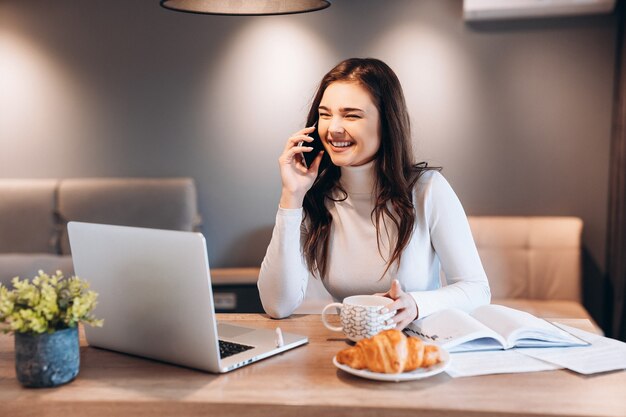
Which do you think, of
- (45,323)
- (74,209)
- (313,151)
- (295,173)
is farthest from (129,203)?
(45,323)

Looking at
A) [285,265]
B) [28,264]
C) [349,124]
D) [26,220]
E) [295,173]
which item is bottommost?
[28,264]

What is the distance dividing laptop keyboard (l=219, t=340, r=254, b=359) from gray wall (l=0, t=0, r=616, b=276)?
249 centimetres

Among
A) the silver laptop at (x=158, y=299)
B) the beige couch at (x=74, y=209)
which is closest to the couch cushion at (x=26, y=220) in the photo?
the beige couch at (x=74, y=209)

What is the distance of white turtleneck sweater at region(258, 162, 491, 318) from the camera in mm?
1781

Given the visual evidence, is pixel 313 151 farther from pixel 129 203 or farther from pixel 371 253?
pixel 129 203

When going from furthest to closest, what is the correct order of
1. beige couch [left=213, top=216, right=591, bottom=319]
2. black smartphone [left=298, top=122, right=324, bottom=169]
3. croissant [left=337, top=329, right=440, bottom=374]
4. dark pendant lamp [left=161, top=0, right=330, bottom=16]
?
1. beige couch [left=213, top=216, right=591, bottom=319]
2. black smartphone [left=298, top=122, right=324, bottom=169]
3. dark pendant lamp [left=161, top=0, right=330, bottom=16]
4. croissant [left=337, top=329, right=440, bottom=374]

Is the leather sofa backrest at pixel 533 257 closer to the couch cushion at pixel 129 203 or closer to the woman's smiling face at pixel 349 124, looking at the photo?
the couch cushion at pixel 129 203

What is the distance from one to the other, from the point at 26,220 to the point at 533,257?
2780mm

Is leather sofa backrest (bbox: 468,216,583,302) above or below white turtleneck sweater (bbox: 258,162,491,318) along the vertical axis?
below

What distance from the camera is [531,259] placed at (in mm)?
3494

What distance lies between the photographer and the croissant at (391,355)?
3.93ft

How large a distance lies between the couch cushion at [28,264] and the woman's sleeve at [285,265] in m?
2.17

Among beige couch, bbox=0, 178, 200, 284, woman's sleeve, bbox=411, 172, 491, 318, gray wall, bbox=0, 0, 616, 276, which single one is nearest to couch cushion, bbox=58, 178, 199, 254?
beige couch, bbox=0, 178, 200, 284

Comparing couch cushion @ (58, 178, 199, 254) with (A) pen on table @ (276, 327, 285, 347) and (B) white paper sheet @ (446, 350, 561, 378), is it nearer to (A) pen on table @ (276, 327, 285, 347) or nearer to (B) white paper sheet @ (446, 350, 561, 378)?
(A) pen on table @ (276, 327, 285, 347)
